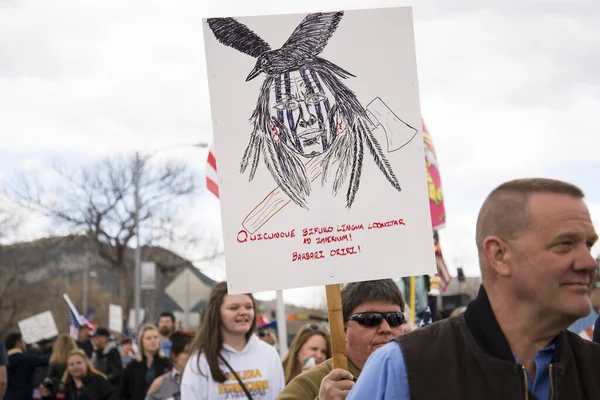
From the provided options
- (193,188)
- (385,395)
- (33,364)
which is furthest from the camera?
(193,188)

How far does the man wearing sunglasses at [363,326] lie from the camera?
433 centimetres


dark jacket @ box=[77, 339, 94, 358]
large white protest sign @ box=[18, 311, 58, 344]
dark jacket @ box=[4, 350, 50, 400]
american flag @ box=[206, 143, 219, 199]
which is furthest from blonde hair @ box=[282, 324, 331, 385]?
large white protest sign @ box=[18, 311, 58, 344]

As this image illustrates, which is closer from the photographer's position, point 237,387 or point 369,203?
point 369,203

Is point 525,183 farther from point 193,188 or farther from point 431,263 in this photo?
point 193,188

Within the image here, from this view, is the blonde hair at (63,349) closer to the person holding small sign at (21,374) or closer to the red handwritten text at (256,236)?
the person holding small sign at (21,374)

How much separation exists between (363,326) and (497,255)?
5.45 ft

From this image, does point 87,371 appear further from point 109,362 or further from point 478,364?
point 478,364

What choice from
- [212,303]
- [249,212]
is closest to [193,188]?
[212,303]

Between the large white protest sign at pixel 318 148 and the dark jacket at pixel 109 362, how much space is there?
11.1 metres

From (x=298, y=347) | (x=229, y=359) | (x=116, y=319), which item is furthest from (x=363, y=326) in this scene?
(x=116, y=319)

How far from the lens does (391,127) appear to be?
389 centimetres

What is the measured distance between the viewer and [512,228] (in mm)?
2758

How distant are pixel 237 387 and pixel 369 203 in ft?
9.41

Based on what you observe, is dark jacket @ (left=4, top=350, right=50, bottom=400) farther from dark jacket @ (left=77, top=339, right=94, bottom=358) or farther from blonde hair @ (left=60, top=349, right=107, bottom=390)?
dark jacket @ (left=77, top=339, right=94, bottom=358)
